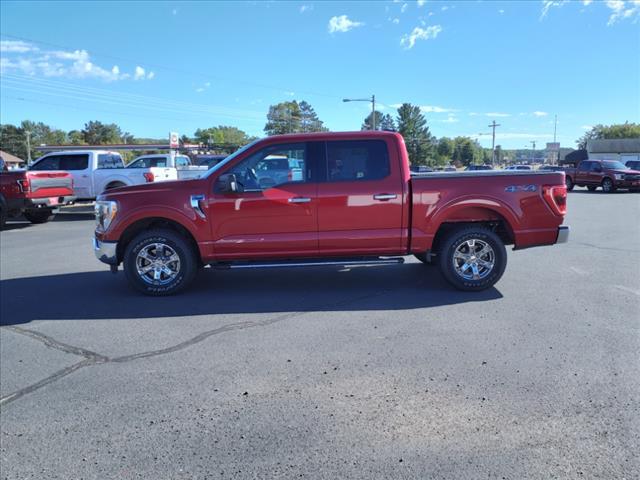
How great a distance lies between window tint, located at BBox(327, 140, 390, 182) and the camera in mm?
5984

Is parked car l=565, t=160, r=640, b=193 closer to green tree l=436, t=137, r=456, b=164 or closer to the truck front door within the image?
the truck front door

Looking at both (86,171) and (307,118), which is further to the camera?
(307,118)

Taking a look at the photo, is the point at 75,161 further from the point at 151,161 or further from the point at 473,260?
the point at 473,260

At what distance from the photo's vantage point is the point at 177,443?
291 centimetres

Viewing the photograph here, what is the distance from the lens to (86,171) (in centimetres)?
1623

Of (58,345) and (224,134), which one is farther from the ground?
(224,134)

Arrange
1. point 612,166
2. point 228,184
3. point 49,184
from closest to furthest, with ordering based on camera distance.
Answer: point 228,184 < point 49,184 < point 612,166

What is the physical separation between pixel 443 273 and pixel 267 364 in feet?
9.69

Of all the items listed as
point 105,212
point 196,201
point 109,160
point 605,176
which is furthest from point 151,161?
point 605,176

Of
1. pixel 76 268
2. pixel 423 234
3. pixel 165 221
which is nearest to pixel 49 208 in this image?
pixel 76 268

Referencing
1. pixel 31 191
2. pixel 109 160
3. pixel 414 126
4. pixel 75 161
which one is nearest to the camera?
pixel 31 191

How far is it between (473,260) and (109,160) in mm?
15276

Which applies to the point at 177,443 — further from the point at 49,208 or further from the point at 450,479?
the point at 49,208

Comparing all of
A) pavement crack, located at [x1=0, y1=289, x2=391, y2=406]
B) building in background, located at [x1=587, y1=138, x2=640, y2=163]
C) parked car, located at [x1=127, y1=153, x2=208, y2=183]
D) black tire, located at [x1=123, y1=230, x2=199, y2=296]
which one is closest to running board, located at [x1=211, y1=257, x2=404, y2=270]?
black tire, located at [x1=123, y1=230, x2=199, y2=296]
